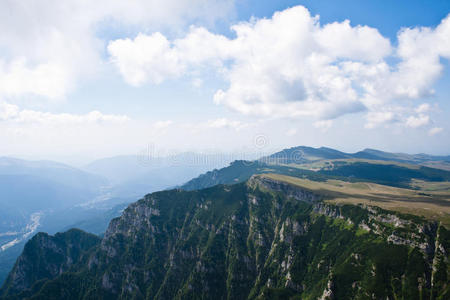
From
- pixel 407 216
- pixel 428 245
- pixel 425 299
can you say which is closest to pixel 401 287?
pixel 425 299

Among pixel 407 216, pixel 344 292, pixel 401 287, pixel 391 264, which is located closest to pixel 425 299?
pixel 401 287

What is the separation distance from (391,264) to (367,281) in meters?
21.9

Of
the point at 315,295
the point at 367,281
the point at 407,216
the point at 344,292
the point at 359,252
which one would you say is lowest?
the point at 315,295

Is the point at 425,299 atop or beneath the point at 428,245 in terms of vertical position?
beneath

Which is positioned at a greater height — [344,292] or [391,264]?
[391,264]

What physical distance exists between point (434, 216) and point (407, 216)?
19309 millimetres

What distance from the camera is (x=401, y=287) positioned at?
163 m

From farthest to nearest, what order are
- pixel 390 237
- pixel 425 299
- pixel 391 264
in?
pixel 390 237 → pixel 391 264 → pixel 425 299

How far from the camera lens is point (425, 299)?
494 ft

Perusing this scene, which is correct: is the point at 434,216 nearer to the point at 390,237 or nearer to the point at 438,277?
the point at 390,237

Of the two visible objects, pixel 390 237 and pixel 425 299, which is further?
pixel 390 237

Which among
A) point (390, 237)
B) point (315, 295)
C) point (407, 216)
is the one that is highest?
point (407, 216)

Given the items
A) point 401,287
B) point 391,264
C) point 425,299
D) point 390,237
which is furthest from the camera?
point 390,237

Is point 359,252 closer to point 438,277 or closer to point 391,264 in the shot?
point 391,264
